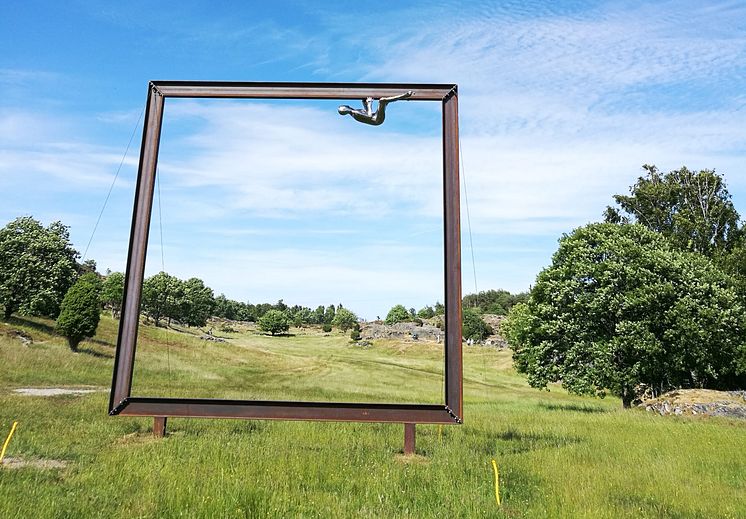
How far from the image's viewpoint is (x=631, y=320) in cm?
2289

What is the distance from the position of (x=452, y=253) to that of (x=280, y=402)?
14.7 feet

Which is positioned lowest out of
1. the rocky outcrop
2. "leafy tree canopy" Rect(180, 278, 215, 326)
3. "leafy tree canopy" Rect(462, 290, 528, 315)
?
the rocky outcrop

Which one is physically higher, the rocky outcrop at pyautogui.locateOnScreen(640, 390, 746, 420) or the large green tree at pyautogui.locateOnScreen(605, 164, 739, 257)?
the large green tree at pyautogui.locateOnScreen(605, 164, 739, 257)

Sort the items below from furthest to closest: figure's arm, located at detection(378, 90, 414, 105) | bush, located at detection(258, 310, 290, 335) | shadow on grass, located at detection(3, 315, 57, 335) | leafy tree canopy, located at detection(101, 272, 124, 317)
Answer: leafy tree canopy, located at detection(101, 272, 124, 317) → bush, located at detection(258, 310, 290, 335) → shadow on grass, located at detection(3, 315, 57, 335) → figure's arm, located at detection(378, 90, 414, 105)

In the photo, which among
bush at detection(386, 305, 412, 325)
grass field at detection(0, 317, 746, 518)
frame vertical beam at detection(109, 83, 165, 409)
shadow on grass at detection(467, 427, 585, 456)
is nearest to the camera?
grass field at detection(0, 317, 746, 518)

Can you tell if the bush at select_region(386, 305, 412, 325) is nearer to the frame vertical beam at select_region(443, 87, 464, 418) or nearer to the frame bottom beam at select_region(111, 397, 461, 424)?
the frame vertical beam at select_region(443, 87, 464, 418)

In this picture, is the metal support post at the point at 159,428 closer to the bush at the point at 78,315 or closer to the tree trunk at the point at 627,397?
the tree trunk at the point at 627,397

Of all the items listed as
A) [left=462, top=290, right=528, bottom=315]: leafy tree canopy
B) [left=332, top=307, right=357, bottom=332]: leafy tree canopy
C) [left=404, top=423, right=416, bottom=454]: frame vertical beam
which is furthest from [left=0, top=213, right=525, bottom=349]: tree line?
[left=462, top=290, right=528, bottom=315]: leafy tree canopy

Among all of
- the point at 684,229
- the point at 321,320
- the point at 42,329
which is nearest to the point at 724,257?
the point at 684,229

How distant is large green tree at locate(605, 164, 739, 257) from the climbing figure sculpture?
104ft

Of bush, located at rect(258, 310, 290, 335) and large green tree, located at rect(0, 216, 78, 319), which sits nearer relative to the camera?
large green tree, located at rect(0, 216, 78, 319)

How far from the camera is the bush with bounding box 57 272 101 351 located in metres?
29.5

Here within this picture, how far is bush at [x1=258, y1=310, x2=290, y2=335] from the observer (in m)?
54.3

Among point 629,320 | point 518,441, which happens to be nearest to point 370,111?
point 518,441
